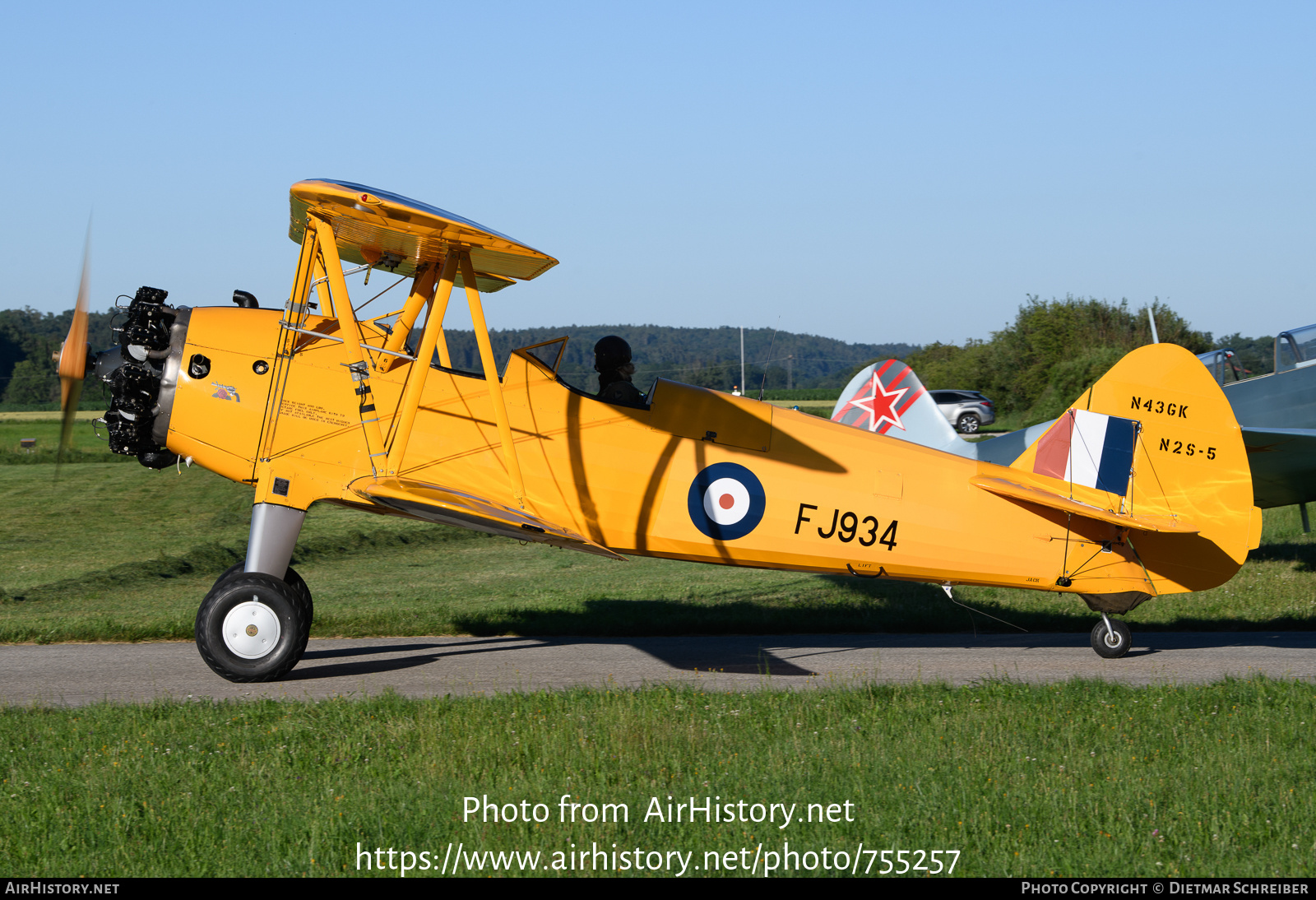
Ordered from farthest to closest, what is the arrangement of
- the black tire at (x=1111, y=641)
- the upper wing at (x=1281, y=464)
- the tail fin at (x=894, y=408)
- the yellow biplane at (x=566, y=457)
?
1. the tail fin at (x=894, y=408)
2. the upper wing at (x=1281, y=464)
3. the black tire at (x=1111, y=641)
4. the yellow biplane at (x=566, y=457)

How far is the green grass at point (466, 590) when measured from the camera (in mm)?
9984

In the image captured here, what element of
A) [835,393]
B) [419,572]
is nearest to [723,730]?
[419,572]

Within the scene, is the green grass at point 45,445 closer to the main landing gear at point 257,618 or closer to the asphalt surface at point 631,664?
the asphalt surface at point 631,664

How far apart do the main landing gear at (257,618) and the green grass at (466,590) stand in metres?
2.34

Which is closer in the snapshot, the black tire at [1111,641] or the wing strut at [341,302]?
the wing strut at [341,302]

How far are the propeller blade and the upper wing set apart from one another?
37.2ft

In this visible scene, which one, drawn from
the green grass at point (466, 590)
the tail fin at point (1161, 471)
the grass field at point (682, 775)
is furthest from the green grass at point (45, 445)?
the tail fin at point (1161, 471)

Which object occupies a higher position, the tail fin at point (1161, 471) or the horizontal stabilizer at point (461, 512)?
the tail fin at point (1161, 471)

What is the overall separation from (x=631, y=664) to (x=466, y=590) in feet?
19.8

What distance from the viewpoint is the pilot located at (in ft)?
A: 25.5

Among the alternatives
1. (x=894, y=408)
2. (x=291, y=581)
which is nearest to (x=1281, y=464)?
(x=894, y=408)

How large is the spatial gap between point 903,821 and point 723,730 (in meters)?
1.54

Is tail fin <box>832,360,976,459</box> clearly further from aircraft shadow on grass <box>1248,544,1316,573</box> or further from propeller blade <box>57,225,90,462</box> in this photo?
propeller blade <box>57,225,90,462</box>

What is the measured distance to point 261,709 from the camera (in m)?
6.13
